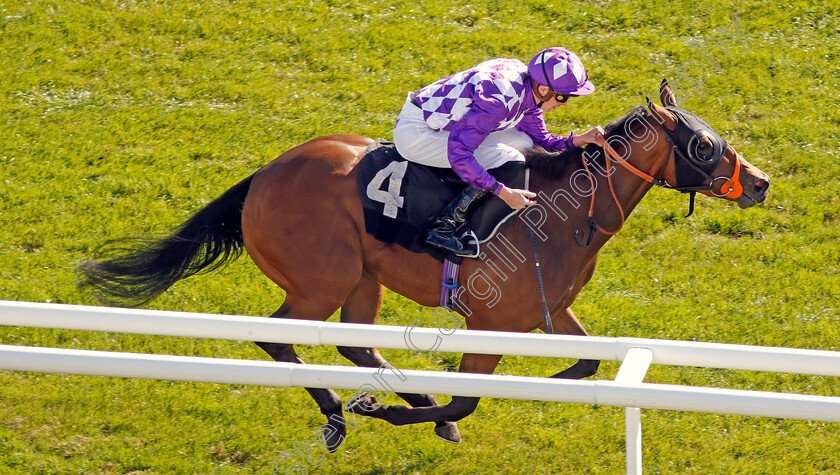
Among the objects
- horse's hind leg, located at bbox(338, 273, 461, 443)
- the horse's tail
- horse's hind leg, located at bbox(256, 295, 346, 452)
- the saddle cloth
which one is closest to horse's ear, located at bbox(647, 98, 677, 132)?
the saddle cloth

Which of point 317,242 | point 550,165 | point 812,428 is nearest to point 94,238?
point 317,242

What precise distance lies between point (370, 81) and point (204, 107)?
136cm

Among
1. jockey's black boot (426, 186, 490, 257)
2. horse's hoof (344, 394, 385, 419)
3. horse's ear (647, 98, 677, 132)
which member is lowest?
horse's hoof (344, 394, 385, 419)

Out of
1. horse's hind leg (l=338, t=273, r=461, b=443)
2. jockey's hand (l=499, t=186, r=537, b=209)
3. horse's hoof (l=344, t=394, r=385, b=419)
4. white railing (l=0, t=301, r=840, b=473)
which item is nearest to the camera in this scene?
white railing (l=0, t=301, r=840, b=473)

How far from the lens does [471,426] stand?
5125mm

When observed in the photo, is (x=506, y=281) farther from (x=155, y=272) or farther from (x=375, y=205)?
(x=155, y=272)

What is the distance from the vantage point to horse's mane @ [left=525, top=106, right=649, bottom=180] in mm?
4496

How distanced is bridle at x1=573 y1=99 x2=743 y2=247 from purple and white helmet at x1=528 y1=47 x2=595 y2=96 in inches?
12.7

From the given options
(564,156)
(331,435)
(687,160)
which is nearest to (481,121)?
(564,156)

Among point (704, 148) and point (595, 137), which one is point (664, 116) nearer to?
A: point (704, 148)

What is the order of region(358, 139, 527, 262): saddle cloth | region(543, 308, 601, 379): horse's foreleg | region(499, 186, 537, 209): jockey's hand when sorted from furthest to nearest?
region(543, 308, 601, 379): horse's foreleg < region(358, 139, 527, 262): saddle cloth < region(499, 186, 537, 209): jockey's hand

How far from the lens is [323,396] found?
4.82 m

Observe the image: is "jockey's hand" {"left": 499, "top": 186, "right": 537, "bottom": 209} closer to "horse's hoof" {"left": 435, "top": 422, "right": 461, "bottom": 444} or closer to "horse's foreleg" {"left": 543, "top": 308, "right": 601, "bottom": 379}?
"horse's foreleg" {"left": 543, "top": 308, "right": 601, "bottom": 379}

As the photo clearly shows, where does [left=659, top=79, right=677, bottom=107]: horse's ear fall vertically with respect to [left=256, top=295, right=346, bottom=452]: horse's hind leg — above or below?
above
